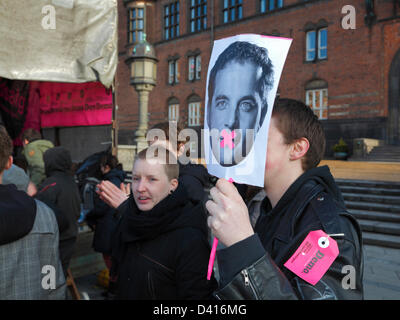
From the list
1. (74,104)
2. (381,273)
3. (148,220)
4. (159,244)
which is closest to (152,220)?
(148,220)

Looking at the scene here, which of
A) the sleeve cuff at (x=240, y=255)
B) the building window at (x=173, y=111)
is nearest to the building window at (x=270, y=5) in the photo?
the building window at (x=173, y=111)

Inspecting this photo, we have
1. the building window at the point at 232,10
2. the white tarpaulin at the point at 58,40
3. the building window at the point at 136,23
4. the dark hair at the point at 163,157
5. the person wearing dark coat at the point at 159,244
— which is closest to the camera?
the person wearing dark coat at the point at 159,244

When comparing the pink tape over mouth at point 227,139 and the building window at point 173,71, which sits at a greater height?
the building window at point 173,71

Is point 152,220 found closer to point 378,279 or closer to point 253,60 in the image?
point 253,60

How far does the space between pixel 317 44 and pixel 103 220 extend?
19012 mm

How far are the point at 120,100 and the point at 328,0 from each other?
1735cm

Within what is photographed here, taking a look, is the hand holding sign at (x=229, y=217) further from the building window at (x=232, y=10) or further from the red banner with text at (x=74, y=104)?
the building window at (x=232, y=10)

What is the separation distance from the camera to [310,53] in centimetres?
1992

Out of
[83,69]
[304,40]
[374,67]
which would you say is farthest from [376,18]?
[83,69]

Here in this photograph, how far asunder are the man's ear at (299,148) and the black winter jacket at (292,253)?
0.31 feet

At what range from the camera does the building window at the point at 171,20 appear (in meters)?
26.4

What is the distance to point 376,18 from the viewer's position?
1745 cm

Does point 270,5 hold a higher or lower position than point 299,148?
higher

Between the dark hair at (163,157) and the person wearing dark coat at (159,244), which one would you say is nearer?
the person wearing dark coat at (159,244)
